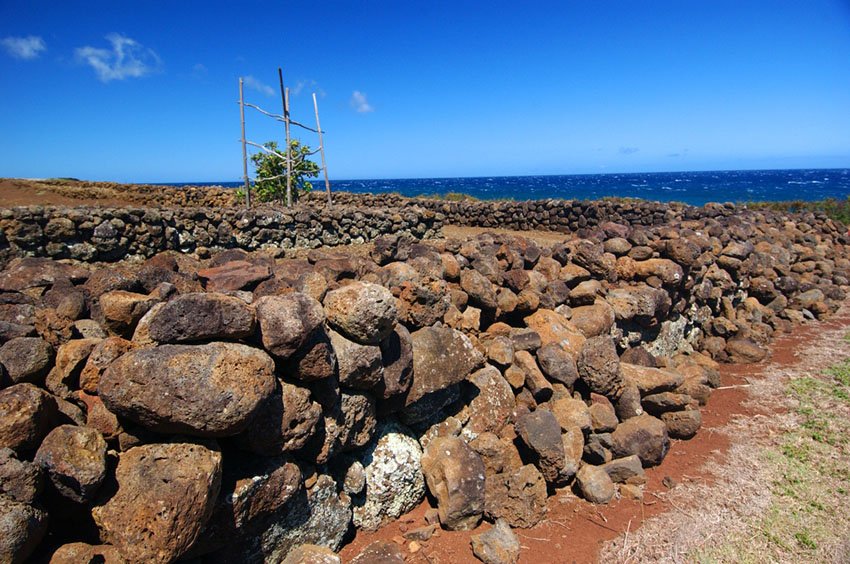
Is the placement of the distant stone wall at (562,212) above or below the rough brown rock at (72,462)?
above

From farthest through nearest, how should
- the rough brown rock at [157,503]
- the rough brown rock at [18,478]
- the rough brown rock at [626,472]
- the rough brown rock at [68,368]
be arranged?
the rough brown rock at [626,472], the rough brown rock at [68,368], the rough brown rock at [157,503], the rough brown rock at [18,478]

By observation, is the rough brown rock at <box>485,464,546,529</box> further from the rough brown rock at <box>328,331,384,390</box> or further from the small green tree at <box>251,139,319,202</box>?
the small green tree at <box>251,139,319,202</box>

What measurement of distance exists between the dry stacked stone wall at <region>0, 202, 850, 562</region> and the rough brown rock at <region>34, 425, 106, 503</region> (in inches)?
0.4

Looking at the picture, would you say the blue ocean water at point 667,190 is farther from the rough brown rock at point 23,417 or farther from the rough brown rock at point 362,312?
the rough brown rock at point 23,417

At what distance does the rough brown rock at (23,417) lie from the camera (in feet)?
8.38

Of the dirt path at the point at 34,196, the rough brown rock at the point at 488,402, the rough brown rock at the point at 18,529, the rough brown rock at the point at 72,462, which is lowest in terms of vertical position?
the rough brown rock at the point at 488,402

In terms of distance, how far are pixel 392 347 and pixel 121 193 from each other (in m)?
30.0

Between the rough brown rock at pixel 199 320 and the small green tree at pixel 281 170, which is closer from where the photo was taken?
the rough brown rock at pixel 199 320

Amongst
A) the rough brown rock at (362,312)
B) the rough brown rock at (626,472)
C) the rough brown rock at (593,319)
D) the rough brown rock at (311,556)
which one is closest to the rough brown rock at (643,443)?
the rough brown rock at (626,472)

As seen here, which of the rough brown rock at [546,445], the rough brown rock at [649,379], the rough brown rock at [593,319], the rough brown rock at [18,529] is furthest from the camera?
the rough brown rock at [593,319]

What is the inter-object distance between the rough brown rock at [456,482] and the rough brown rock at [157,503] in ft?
7.10

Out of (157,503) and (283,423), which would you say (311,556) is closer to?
(283,423)

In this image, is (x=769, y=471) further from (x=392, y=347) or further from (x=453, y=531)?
(x=392, y=347)

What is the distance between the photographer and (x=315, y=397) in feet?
12.7
